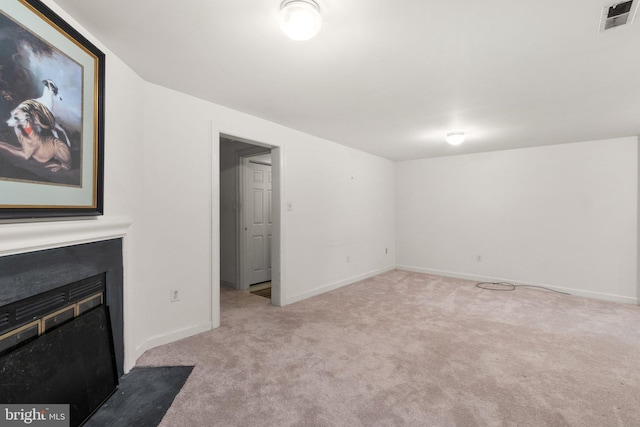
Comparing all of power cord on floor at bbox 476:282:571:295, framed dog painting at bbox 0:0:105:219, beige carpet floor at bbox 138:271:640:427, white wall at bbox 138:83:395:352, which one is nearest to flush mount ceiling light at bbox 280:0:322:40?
framed dog painting at bbox 0:0:105:219

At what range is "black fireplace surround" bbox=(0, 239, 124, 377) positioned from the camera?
4.40 ft

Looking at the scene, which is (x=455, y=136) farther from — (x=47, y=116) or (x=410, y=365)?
(x=47, y=116)

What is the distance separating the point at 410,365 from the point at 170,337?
6.82 feet

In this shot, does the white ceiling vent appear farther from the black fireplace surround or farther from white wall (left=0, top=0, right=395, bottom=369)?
the black fireplace surround

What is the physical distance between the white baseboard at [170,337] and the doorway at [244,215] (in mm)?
1564

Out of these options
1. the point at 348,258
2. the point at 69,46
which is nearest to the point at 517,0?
the point at 69,46

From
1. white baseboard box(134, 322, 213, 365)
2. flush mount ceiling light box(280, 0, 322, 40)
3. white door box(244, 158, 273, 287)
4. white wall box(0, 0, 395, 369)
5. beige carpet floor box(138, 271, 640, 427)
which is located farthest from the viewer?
white door box(244, 158, 273, 287)

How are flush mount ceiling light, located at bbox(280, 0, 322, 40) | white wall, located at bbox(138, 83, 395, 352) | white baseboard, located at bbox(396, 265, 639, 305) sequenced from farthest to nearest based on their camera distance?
white baseboard, located at bbox(396, 265, 639, 305), white wall, located at bbox(138, 83, 395, 352), flush mount ceiling light, located at bbox(280, 0, 322, 40)

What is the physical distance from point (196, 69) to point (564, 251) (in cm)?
545

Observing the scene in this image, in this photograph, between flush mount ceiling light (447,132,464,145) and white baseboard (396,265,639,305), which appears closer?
flush mount ceiling light (447,132,464,145)

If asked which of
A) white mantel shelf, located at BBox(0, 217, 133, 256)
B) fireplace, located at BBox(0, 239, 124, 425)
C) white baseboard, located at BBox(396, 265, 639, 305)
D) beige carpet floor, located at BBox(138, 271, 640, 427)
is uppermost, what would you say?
white mantel shelf, located at BBox(0, 217, 133, 256)

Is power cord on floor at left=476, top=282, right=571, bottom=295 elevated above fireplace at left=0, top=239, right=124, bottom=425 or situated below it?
below

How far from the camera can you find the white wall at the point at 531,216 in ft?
13.6

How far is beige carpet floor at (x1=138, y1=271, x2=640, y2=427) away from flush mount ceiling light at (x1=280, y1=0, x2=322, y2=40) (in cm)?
216
